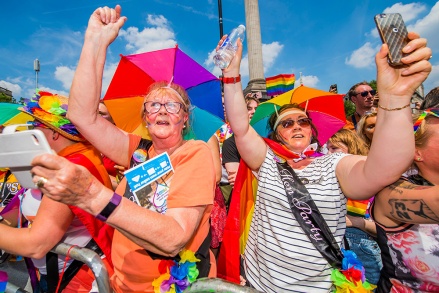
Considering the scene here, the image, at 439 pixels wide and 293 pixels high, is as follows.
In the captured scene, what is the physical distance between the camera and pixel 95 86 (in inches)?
63.6

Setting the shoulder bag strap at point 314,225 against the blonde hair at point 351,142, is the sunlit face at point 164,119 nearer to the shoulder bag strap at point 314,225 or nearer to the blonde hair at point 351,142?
the shoulder bag strap at point 314,225

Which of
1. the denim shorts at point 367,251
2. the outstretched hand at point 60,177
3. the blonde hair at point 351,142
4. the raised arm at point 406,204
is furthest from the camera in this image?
the blonde hair at point 351,142

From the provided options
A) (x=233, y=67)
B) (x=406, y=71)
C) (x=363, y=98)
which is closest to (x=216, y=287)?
(x=406, y=71)

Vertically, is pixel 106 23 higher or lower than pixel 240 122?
A: higher

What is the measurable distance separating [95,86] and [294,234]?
1504 millimetres

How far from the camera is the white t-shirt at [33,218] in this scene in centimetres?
152

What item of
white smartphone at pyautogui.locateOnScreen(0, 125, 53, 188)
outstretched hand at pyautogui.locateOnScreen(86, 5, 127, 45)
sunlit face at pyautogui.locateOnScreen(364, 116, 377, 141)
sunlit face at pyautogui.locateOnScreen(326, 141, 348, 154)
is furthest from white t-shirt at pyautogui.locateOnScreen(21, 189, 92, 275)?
sunlit face at pyautogui.locateOnScreen(326, 141, 348, 154)

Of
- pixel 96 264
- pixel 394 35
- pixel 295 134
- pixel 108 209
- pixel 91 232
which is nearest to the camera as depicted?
pixel 108 209

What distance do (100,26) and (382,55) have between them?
1.61 metres

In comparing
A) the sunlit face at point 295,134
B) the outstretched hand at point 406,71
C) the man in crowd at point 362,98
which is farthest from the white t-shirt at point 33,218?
the man in crowd at point 362,98

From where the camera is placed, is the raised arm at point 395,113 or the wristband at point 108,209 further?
the raised arm at point 395,113

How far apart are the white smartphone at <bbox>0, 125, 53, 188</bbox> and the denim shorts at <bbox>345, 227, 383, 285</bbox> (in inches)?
91.3

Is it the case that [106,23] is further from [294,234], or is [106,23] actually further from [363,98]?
[363,98]

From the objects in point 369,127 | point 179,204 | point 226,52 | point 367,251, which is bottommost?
point 367,251
